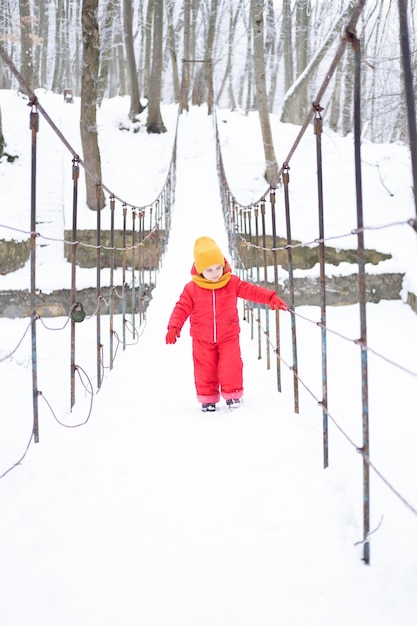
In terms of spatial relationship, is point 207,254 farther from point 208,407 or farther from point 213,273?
point 208,407

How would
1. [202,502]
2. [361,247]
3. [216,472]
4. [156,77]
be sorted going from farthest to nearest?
[156,77], [216,472], [202,502], [361,247]

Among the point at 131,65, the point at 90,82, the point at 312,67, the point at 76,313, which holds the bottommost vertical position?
the point at 76,313

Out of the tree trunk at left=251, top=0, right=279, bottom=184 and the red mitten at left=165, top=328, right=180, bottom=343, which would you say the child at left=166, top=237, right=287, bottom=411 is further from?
the tree trunk at left=251, top=0, right=279, bottom=184

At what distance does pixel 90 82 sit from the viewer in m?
8.83

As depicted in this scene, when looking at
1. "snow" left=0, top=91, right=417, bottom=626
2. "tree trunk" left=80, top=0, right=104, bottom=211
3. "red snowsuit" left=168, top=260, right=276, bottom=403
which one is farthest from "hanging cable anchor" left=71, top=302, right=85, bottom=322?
"tree trunk" left=80, top=0, right=104, bottom=211

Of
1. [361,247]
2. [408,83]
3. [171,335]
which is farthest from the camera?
[171,335]

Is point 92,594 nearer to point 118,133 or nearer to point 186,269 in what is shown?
point 186,269

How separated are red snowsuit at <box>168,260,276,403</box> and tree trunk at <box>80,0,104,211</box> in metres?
6.00

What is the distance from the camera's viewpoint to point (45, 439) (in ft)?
8.73

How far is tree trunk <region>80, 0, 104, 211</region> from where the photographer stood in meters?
8.44

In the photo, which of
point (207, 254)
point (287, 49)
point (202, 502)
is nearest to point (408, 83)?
point (202, 502)

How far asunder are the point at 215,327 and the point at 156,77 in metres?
11.9

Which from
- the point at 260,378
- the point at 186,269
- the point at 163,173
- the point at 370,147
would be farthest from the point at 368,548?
the point at 370,147

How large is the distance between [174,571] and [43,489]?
0.74 m
